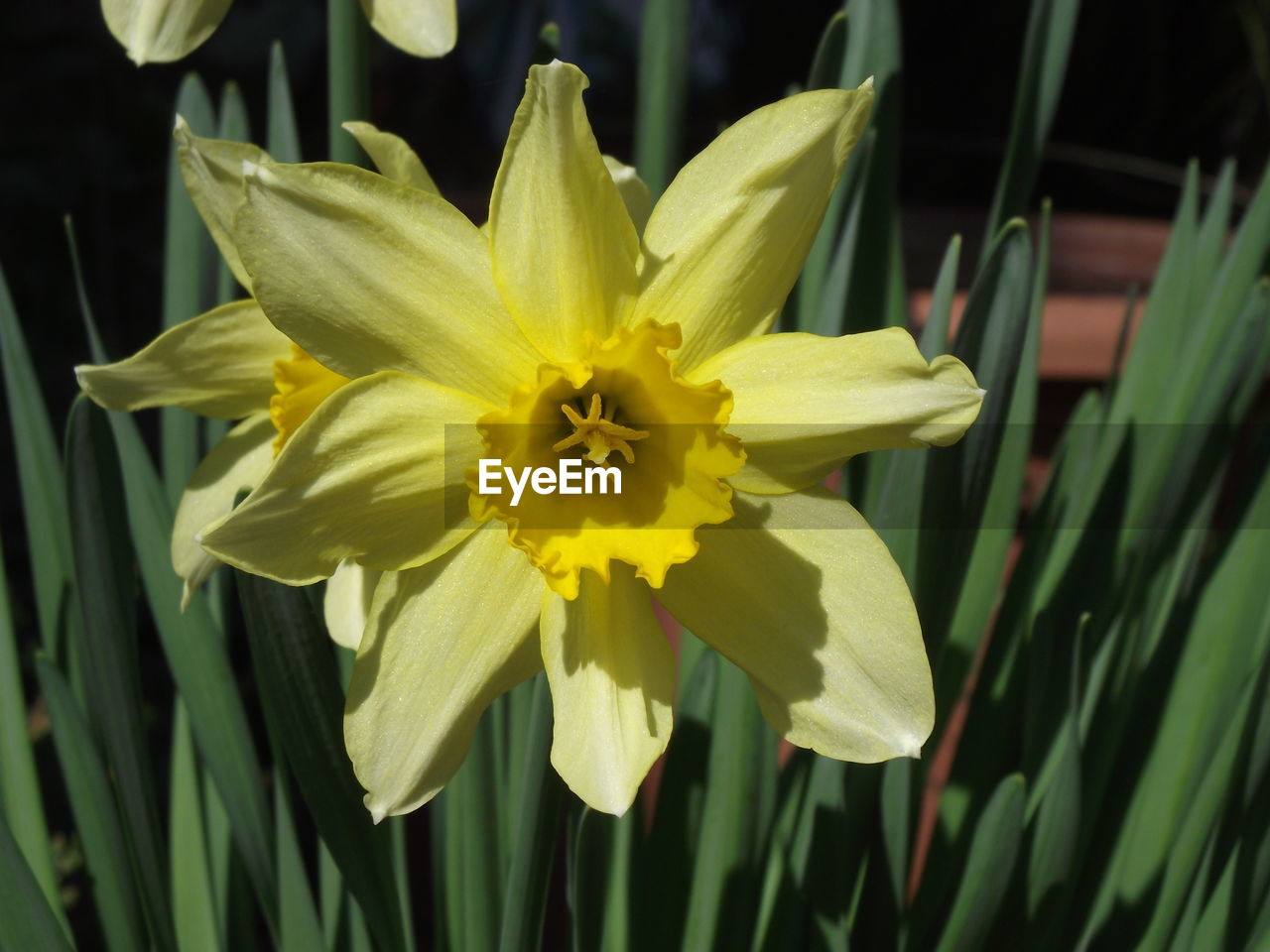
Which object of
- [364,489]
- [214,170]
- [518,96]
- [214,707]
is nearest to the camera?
[364,489]

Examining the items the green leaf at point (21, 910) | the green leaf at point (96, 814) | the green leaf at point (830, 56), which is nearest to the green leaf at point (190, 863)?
the green leaf at point (96, 814)

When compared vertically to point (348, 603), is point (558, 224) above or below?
above

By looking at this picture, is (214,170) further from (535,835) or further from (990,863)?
(990,863)

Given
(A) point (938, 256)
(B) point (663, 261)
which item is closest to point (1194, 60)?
(A) point (938, 256)

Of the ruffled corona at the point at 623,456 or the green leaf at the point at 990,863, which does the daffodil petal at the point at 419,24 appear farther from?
the green leaf at the point at 990,863

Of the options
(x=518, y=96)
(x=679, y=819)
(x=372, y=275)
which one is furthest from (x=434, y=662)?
(x=518, y=96)

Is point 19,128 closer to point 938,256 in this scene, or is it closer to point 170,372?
point 938,256
